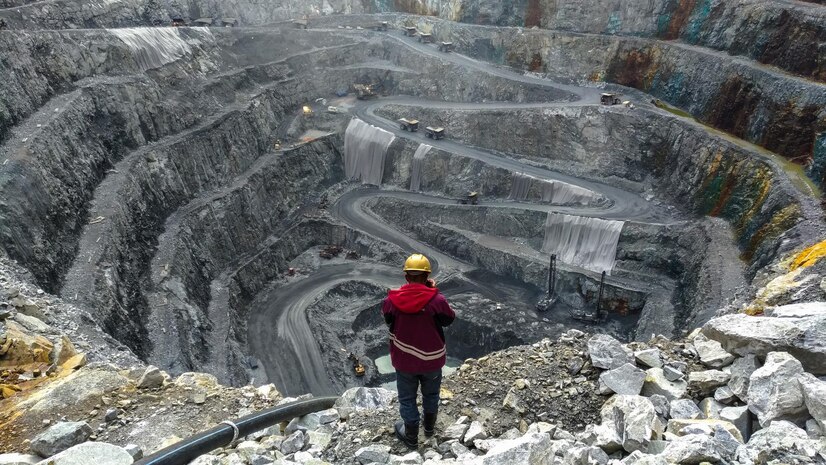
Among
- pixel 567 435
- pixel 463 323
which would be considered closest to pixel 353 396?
pixel 567 435

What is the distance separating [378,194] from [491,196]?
8.46 meters

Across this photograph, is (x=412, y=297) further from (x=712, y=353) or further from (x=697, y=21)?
(x=697, y=21)

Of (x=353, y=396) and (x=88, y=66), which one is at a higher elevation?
(x=88, y=66)

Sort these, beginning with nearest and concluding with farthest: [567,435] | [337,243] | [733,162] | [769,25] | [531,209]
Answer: [567,435]
[733,162]
[769,25]
[531,209]
[337,243]

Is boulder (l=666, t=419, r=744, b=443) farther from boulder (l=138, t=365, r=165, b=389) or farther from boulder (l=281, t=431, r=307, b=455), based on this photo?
boulder (l=138, t=365, r=165, b=389)

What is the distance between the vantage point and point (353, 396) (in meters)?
8.80

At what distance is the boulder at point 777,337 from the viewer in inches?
241

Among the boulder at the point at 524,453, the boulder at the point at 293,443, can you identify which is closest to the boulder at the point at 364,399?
the boulder at the point at 293,443

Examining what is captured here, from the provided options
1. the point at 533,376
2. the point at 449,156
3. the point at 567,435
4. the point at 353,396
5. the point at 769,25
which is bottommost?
the point at 449,156

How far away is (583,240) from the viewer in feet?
98.7

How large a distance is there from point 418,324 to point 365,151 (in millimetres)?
34267

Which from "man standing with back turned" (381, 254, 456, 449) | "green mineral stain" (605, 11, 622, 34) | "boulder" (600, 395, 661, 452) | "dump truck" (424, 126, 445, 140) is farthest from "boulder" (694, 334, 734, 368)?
"green mineral stain" (605, 11, 622, 34)

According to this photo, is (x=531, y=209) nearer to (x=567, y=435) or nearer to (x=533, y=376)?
(x=533, y=376)

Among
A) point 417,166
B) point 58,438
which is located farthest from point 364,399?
point 417,166
